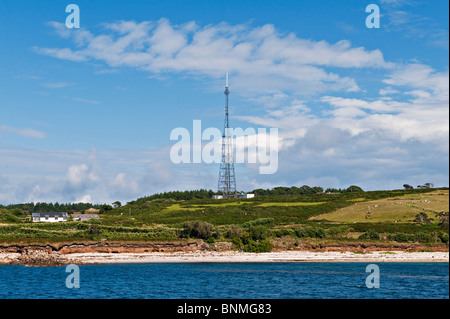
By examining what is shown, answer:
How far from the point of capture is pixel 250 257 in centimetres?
7238

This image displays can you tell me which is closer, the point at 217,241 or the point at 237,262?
the point at 237,262

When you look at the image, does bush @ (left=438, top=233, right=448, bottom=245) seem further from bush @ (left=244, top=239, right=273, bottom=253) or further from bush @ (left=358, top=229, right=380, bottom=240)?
bush @ (left=244, top=239, right=273, bottom=253)

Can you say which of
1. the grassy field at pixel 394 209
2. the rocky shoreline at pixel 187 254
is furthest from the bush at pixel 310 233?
the grassy field at pixel 394 209

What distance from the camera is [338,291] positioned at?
144 feet

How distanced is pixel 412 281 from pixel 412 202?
59590 mm

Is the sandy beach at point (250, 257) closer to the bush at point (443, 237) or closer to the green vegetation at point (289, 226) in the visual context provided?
the green vegetation at point (289, 226)

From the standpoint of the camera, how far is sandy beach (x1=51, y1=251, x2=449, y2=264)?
69312 millimetres

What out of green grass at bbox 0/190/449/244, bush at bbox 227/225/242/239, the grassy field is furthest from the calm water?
the grassy field

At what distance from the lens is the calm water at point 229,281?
139ft

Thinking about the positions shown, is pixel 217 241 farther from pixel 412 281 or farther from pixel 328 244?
pixel 412 281

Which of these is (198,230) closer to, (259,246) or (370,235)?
(259,246)
